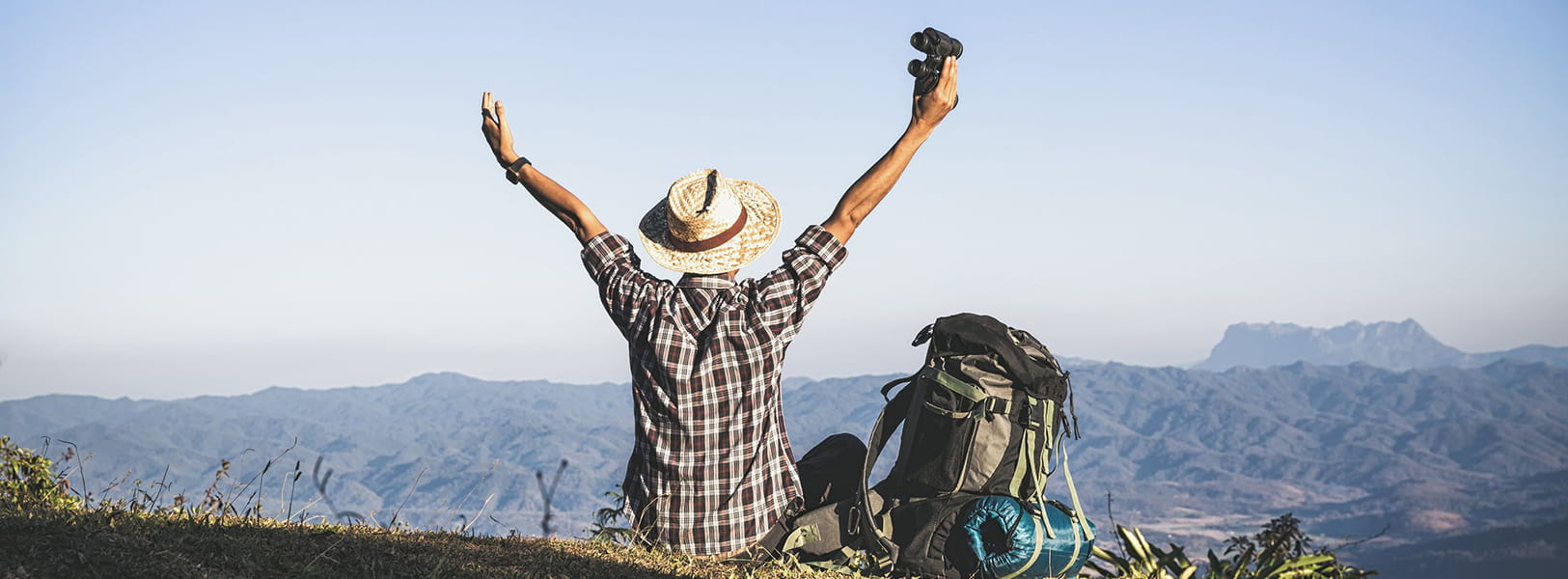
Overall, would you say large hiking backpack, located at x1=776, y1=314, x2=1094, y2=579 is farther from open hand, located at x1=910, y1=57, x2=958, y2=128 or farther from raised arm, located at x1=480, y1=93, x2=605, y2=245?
raised arm, located at x1=480, y1=93, x2=605, y2=245

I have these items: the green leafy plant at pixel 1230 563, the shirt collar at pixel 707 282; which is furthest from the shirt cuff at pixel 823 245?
the green leafy plant at pixel 1230 563

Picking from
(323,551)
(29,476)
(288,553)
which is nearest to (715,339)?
(323,551)

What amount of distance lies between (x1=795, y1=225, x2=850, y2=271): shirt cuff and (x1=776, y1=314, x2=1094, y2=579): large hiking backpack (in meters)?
0.61

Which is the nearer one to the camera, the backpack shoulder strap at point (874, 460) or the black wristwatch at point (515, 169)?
the backpack shoulder strap at point (874, 460)

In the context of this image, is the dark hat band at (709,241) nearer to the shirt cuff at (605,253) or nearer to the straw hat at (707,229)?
the straw hat at (707,229)

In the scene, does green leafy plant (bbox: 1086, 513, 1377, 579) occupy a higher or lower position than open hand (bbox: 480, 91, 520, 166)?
lower

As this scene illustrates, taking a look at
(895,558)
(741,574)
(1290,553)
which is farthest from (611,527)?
(1290,553)

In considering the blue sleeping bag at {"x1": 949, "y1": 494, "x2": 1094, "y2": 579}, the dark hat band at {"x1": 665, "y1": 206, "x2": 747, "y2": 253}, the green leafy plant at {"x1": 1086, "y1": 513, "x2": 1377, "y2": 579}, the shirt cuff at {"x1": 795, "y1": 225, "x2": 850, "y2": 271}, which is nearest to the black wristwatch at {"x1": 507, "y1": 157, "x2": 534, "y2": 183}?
the dark hat band at {"x1": 665, "y1": 206, "x2": 747, "y2": 253}

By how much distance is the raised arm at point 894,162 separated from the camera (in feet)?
20.0

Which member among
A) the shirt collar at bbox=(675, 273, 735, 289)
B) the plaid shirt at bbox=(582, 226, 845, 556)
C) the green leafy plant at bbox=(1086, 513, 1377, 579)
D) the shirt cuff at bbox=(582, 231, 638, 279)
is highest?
the shirt cuff at bbox=(582, 231, 638, 279)

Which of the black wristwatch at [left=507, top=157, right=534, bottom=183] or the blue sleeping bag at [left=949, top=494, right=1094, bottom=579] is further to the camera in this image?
the black wristwatch at [left=507, top=157, right=534, bottom=183]

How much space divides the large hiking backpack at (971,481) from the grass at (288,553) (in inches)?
15.3

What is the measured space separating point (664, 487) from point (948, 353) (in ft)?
5.21

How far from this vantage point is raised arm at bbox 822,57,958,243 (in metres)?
6.09
